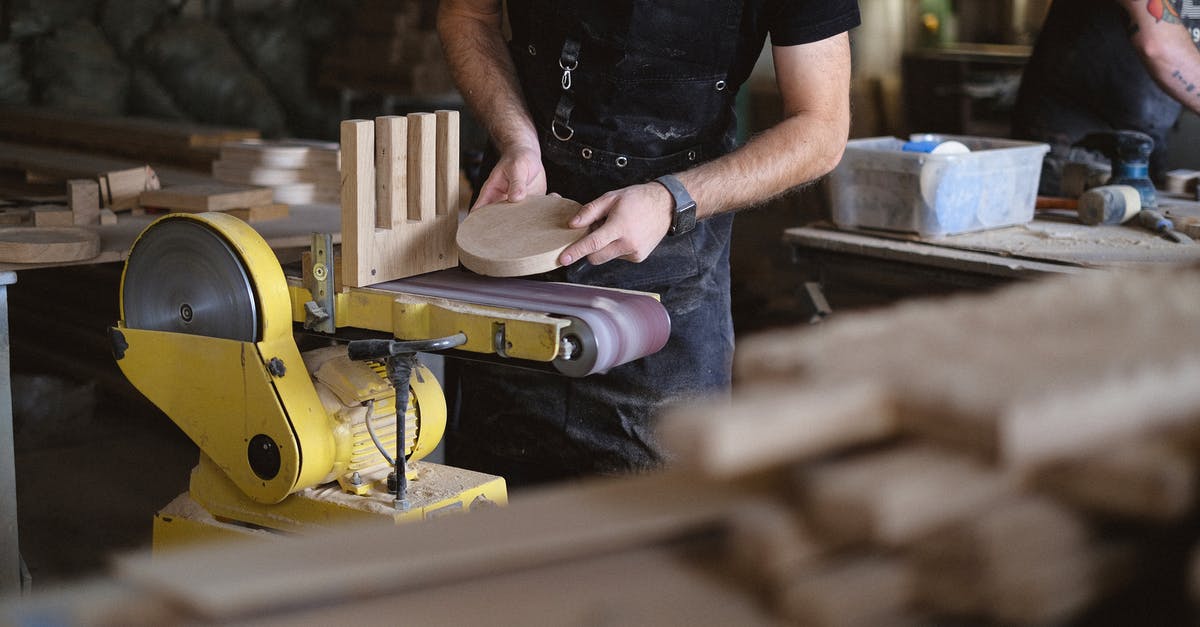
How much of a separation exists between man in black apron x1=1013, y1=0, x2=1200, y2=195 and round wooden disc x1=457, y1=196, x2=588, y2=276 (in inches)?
88.5

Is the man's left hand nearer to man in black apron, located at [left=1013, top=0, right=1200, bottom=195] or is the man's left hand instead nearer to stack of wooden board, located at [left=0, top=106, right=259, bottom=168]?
man in black apron, located at [left=1013, top=0, right=1200, bottom=195]

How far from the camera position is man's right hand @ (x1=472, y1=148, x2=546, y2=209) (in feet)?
7.63

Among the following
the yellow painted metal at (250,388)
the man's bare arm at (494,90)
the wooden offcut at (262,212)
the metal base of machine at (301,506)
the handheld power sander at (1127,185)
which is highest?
the man's bare arm at (494,90)

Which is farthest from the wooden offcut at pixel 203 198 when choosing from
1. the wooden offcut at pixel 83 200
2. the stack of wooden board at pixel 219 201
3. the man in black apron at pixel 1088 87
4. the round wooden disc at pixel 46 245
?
the man in black apron at pixel 1088 87

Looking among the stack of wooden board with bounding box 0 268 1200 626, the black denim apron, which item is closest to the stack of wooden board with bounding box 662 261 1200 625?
the stack of wooden board with bounding box 0 268 1200 626

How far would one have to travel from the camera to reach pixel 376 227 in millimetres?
2119

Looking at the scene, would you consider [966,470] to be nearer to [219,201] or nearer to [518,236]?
[518,236]

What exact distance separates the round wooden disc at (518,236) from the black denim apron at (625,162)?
11.0 inches

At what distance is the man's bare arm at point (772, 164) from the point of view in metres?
2.09

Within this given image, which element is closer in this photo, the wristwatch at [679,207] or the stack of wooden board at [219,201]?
the wristwatch at [679,207]

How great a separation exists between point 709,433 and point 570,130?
1905mm

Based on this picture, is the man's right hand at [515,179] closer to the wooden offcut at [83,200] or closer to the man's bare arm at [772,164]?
the man's bare arm at [772,164]

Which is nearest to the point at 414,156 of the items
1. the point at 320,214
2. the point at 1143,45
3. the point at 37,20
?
the point at 320,214

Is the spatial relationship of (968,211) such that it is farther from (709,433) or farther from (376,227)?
(709,433)
